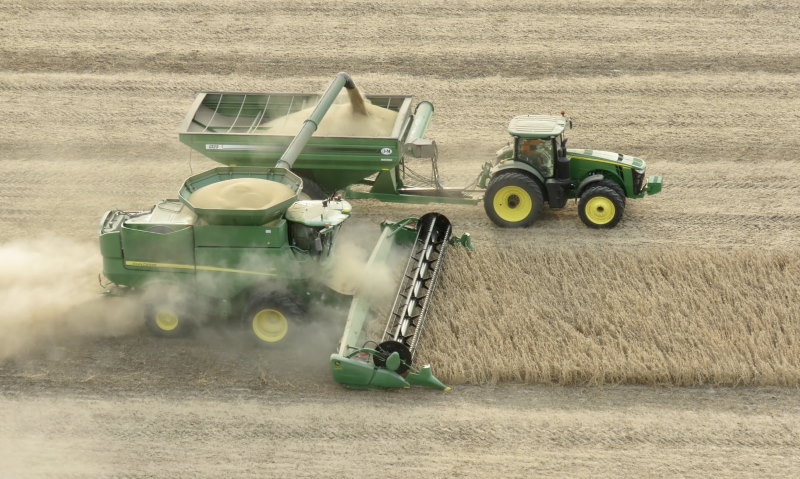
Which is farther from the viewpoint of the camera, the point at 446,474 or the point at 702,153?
the point at 702,153

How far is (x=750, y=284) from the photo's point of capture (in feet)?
44.9

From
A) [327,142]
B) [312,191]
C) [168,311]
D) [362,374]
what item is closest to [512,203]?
[327,142]

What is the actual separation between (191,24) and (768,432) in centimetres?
1703

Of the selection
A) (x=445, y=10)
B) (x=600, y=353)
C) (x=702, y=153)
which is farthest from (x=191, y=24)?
(x=600, y=353)

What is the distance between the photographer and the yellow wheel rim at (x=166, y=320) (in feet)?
41.4

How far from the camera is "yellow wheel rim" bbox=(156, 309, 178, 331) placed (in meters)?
12.6

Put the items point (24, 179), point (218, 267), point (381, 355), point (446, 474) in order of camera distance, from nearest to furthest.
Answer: point (446, 474) → point (381, 355) → point (218, 267) → point (24, 179)

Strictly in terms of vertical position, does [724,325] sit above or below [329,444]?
above

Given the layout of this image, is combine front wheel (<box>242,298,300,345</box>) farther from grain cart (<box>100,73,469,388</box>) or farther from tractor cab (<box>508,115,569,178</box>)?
tractor cab (<box>508,115,569,178</box>)

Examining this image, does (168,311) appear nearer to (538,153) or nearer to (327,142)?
(327,142)

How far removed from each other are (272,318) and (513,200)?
4817 mm

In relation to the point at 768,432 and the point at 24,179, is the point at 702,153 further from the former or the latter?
the point at 24,179

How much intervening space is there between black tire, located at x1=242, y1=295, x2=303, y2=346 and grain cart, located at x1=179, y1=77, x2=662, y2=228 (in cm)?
373

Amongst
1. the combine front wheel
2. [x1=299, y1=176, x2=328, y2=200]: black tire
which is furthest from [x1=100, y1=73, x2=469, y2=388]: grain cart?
[x1=299, y1=176, x2=328, y2=200]: black tire
